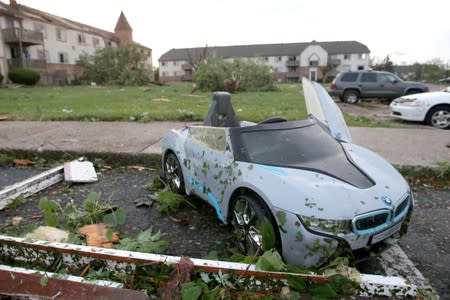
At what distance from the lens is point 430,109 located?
9242 millimetres

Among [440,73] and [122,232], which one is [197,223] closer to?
[122,232]

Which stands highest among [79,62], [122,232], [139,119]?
[79,62]

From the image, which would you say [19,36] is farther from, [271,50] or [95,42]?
[271,50]

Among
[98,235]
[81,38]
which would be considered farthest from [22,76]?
[98,235]

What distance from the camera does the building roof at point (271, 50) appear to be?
75.2 m

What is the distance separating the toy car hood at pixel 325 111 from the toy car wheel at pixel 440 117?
6.88 m

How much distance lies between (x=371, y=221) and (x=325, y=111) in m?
1.76

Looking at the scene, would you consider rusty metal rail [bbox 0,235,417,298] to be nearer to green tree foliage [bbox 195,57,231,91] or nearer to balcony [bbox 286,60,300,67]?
green tree foliage [bbox 195,57,231,91]

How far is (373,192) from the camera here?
2482 mm

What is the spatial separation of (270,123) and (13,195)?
3261mm

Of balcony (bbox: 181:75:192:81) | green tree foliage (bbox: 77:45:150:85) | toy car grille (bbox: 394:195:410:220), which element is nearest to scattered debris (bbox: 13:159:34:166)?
toy car grille (bbox: 394:195:410:220)

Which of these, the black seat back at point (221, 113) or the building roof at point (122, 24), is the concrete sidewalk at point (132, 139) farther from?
the building roof at point (122, 24)

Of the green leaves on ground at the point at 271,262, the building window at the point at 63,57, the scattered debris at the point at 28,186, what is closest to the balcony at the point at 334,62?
the building window at the point at 63,57

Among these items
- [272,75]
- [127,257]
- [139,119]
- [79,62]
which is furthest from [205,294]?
[79,62]
